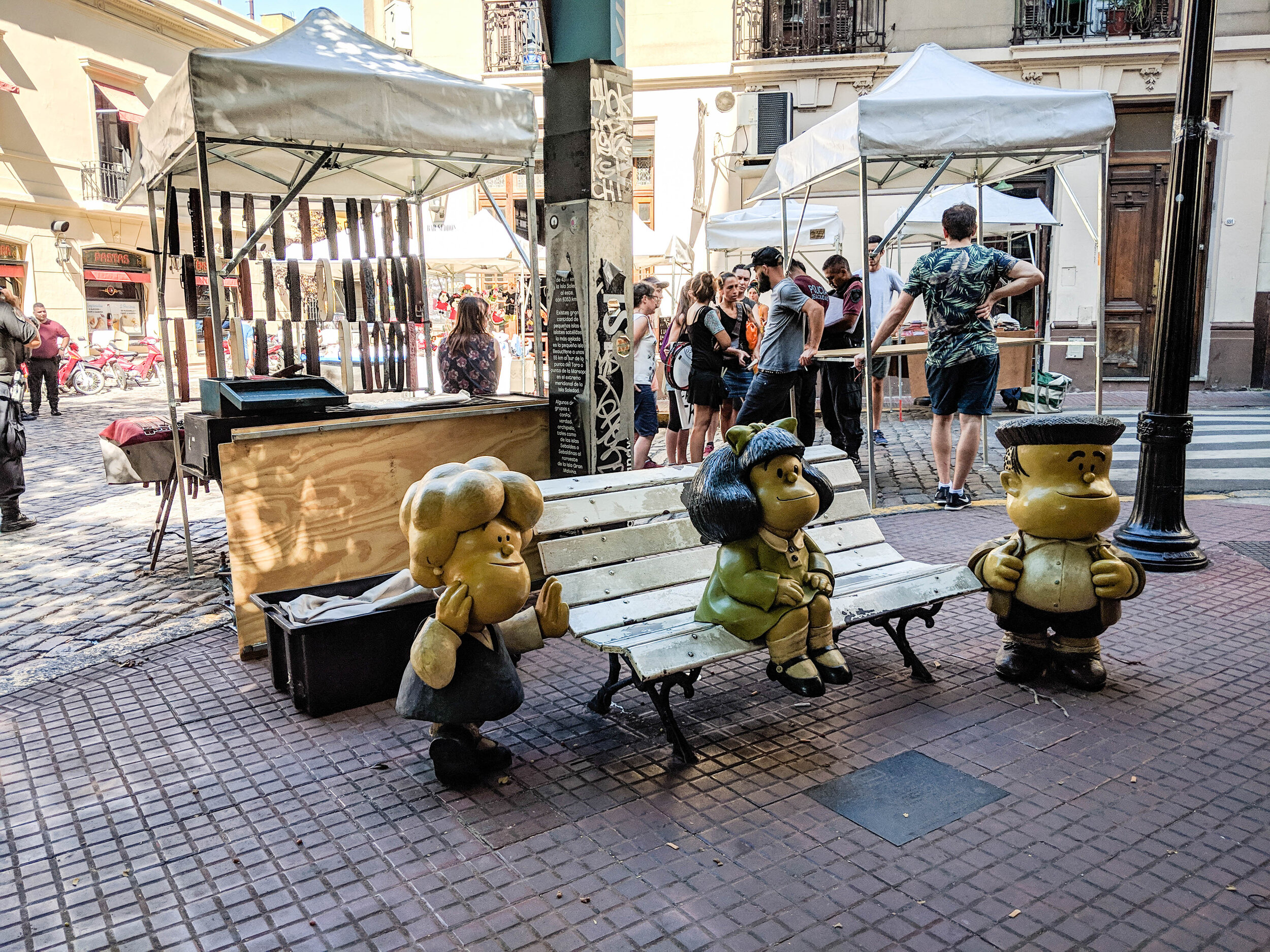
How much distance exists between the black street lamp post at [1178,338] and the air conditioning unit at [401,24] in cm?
1835

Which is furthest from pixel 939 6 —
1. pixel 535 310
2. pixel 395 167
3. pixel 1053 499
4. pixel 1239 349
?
pixel 1053 499

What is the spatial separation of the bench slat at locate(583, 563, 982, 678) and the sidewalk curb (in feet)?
9.10

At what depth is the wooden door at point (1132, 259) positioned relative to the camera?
16.3 meters

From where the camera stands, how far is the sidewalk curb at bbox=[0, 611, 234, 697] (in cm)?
444

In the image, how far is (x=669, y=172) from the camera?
19.1 metres

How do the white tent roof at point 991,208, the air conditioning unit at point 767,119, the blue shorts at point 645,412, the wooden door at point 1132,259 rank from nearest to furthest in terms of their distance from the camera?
the blue shorts at point 645,412 < the white tent roof at point 991,208 < the wooden door at point 1132,259 < the air conditioning unit at point 767,119

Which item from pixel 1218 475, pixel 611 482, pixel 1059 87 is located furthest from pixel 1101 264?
pixel 1059 87

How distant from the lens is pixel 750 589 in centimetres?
332

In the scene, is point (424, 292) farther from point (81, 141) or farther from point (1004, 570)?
point (81, 141)

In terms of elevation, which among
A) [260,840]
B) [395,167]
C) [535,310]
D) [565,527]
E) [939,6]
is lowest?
[260,840]

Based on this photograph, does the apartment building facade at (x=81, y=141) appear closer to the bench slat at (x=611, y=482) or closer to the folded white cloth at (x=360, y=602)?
the folded white cloth at (x=360, y=602)

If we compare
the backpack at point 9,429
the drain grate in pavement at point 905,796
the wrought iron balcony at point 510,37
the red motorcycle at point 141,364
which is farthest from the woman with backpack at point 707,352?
the red motorcycle at point 141,364

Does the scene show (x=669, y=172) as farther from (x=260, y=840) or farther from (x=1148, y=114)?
(x=260, y=840)

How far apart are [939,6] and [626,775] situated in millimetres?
17894
